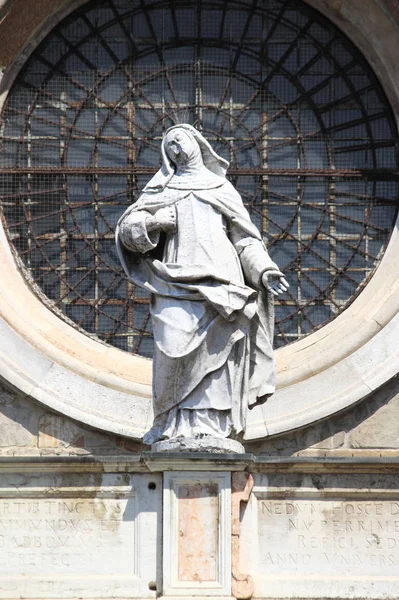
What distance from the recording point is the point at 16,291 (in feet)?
57.9

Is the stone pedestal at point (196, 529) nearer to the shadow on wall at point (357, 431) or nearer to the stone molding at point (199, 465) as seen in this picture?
the stone molding at point (199, 465)

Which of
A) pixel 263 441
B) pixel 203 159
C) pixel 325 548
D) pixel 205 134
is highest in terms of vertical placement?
pixel 205 134

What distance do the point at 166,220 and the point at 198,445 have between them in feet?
4.77

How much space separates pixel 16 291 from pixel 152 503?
3.98m

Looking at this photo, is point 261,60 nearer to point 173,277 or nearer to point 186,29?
point 186,29

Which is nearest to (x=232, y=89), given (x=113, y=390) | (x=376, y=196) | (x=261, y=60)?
(x=261, y=60)

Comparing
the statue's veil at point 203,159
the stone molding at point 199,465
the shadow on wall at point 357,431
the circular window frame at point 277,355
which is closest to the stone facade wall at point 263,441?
the shadow on wall at point 357,431

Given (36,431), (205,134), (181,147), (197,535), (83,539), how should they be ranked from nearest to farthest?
(197,535), (83,539), (181,147), (36,431), (205,134)

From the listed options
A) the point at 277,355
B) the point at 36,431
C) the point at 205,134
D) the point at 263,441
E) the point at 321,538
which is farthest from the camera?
the point at 205,134

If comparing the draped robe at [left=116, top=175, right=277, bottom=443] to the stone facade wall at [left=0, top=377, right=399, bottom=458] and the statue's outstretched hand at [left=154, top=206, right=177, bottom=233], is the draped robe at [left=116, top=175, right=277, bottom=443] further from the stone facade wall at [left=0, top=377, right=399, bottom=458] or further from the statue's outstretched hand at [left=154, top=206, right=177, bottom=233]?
the stone facade wall at [left=0, top=377, right=399, bottom=458]

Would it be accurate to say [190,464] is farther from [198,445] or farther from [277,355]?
[277,355]

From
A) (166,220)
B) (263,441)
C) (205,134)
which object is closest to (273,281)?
(166,220)

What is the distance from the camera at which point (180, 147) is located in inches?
577

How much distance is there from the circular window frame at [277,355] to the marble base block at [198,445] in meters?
2.72
